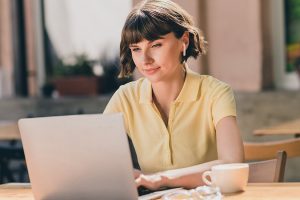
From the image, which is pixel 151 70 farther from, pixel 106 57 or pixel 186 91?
pixel 106 57

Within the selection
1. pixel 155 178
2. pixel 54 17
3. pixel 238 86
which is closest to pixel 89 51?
pixel 54 17

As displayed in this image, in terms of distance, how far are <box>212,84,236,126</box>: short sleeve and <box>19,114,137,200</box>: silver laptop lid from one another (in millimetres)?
847

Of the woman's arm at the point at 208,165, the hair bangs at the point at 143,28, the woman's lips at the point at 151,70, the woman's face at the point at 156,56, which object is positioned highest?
the hair bangs at the point at 143,28

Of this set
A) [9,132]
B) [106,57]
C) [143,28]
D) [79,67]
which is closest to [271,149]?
[143,28]

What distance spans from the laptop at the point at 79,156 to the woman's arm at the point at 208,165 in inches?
12.3

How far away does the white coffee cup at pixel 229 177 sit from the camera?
2.37 meters

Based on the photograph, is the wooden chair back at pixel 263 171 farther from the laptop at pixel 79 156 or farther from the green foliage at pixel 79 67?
the green foliage at pixel 79 67

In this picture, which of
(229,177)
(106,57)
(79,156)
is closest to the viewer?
(79,156)

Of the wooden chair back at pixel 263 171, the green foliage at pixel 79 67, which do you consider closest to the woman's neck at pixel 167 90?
the wooden chair back at pixel 263 171

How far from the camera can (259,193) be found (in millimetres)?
2373

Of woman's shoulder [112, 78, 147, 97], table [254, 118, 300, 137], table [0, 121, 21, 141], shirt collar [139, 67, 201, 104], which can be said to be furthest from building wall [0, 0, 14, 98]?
shirt collar [139, 67, 201, 104]

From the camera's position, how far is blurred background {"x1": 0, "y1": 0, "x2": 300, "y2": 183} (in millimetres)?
6613

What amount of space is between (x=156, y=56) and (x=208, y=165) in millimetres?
453

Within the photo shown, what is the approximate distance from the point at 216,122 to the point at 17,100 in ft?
16.9
